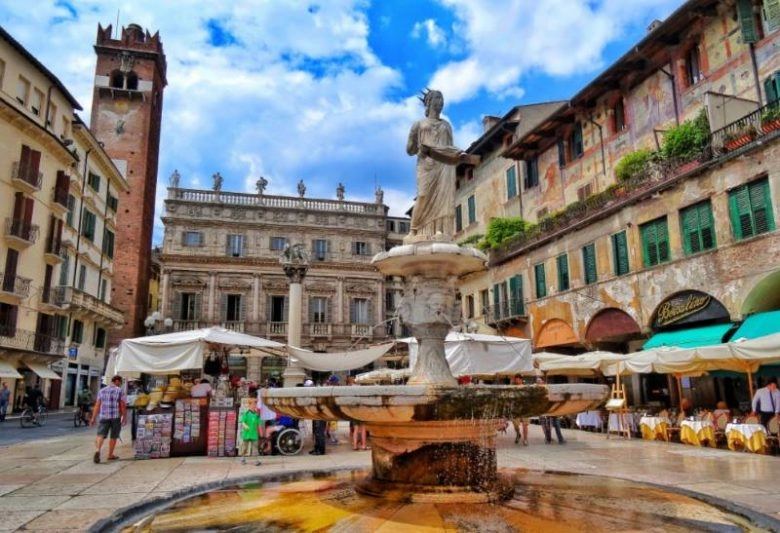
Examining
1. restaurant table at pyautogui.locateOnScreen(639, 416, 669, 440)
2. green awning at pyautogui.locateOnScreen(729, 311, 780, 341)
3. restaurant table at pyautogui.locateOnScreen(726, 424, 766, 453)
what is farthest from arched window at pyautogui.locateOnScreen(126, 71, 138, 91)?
restaurant table at pyautogui.locateOnScreen(726, 424, 766, 453)

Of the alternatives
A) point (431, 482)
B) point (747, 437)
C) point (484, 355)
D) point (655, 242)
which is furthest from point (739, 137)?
point (431, 482)

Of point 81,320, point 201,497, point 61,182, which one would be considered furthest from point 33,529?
point 81,320

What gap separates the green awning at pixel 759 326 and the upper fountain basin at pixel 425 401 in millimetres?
10684

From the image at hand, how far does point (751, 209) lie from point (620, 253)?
5361mm

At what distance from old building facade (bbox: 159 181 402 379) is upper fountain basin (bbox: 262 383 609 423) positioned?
37696 mm

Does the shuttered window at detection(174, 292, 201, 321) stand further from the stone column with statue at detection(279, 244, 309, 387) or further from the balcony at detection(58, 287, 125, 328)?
the stone column with statue at detection(279, 244, 309, 387)

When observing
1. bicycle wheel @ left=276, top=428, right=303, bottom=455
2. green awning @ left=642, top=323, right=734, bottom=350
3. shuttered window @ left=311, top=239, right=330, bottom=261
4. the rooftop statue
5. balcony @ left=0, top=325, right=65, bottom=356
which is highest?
shuttered window @ left=311, top=239, right=330, bottom=261

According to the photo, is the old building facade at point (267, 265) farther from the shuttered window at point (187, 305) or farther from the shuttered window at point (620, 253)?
the shuttered window at point (620, 253)

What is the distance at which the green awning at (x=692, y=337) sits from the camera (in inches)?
612

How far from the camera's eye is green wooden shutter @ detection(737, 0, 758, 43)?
16219 millimetres

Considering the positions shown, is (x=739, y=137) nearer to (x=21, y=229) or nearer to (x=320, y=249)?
(x=21, y=229)

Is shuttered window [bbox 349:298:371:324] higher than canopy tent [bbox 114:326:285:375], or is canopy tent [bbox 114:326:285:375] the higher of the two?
shuttered window [bbox 349:298:371:324]

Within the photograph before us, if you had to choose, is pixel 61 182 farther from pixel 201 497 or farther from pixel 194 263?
pixel 201 497

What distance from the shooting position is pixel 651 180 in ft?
62.7
